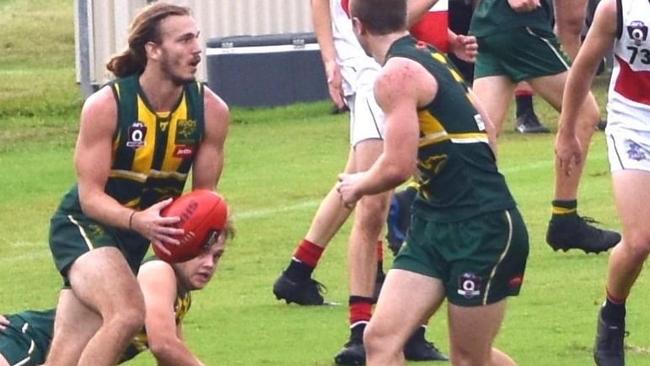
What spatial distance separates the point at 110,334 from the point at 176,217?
1.69 feet

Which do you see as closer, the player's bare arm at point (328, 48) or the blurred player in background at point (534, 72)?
the player's bare arm at point (328, 48)

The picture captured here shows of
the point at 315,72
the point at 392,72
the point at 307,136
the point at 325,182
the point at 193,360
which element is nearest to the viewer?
the point at 392,72

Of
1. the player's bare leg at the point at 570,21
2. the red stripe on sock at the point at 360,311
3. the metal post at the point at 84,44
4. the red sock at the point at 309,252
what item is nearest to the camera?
the red stripe on sock at the point at 360,311

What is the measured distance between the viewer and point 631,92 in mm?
8602

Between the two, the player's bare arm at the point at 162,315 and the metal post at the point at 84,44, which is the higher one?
the player's bare arm at the point at 162,315

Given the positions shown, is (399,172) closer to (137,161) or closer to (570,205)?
(137,161)

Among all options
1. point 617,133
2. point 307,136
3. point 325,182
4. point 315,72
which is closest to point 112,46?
point 315,72

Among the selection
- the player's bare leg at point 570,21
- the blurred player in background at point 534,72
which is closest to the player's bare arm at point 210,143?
the blurred player in background at point 534,72

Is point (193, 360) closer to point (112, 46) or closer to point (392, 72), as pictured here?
point (392, 72)

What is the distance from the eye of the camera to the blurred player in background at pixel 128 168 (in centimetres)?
778

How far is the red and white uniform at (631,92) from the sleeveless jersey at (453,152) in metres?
1.22

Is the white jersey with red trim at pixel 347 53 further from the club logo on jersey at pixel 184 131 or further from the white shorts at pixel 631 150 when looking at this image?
the club logo on jersey at pixel 184 131

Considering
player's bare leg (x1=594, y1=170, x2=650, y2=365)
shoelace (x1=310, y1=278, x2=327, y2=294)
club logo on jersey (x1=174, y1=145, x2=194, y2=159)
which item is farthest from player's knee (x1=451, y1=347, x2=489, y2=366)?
shoelace (x1=310, y1=278, x2=327, y2=294)

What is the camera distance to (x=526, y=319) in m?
9.95
